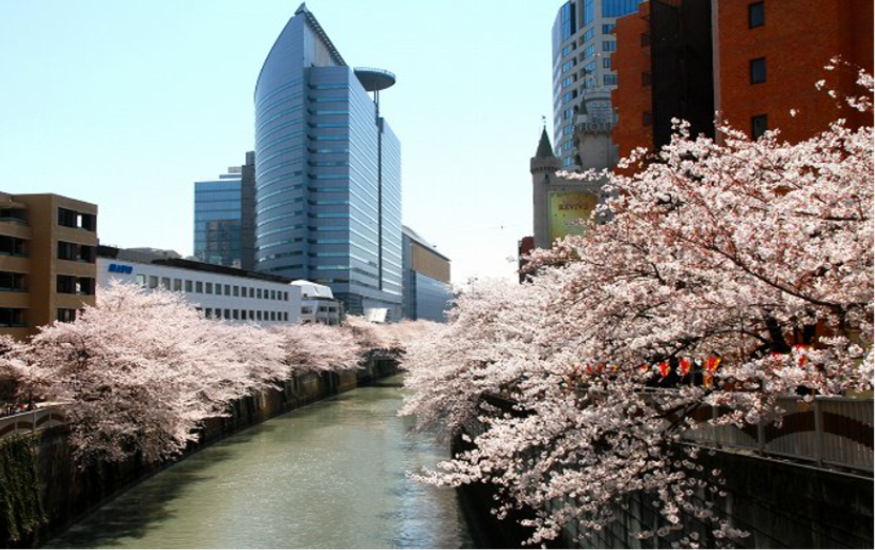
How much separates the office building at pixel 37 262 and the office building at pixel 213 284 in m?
10.1

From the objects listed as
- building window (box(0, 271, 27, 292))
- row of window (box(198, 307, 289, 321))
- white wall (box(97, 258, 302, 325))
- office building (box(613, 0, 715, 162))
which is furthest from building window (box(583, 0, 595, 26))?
building window (box(0, 271, 27, 292))

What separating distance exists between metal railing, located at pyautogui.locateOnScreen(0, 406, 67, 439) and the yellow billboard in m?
39.8

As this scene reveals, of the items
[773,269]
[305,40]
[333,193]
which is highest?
[305,40]

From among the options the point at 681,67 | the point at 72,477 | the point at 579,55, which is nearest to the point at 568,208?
the point at 681,67

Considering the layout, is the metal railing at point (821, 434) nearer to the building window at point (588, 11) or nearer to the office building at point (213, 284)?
the office building at point (213, 284)

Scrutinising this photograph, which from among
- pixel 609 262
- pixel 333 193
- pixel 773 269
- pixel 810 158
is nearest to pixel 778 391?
pixel 773 269

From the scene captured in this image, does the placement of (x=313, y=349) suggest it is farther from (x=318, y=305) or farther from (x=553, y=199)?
(x=318, y=305)

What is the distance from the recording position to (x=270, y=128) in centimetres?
19662

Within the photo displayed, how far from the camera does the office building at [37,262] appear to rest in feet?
158

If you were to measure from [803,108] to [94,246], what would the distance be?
46.0 metres

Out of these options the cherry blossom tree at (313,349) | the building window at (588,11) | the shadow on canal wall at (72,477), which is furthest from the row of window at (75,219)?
the building window at (588,11)

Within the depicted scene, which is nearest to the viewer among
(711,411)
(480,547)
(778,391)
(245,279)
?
(778,391)

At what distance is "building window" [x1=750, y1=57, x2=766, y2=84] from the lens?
3053cm

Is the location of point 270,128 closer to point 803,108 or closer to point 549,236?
point 549,236
